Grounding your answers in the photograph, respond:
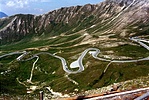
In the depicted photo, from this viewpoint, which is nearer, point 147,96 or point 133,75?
point 147,96

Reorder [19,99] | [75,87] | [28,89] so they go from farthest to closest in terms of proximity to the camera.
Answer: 1. [28,89]
2. [75,87]
3. [19,99]

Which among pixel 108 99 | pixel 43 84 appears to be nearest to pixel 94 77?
pixel 43 84

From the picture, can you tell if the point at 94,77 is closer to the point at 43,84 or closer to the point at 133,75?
the point at 133,75

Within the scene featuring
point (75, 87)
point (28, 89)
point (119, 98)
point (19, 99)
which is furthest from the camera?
point (28, 89)

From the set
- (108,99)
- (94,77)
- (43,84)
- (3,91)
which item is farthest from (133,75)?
(108,99)

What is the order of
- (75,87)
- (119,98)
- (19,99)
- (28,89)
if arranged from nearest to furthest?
(119,98) → (19,99) → (75,87) → (28,89)

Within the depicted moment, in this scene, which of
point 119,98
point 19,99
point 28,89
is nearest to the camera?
point 119,98

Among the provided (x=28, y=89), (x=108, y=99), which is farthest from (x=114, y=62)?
(x=108, y=99)

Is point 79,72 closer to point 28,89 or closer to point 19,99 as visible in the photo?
point 28,89

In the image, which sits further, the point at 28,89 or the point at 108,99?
the point at 28,89
